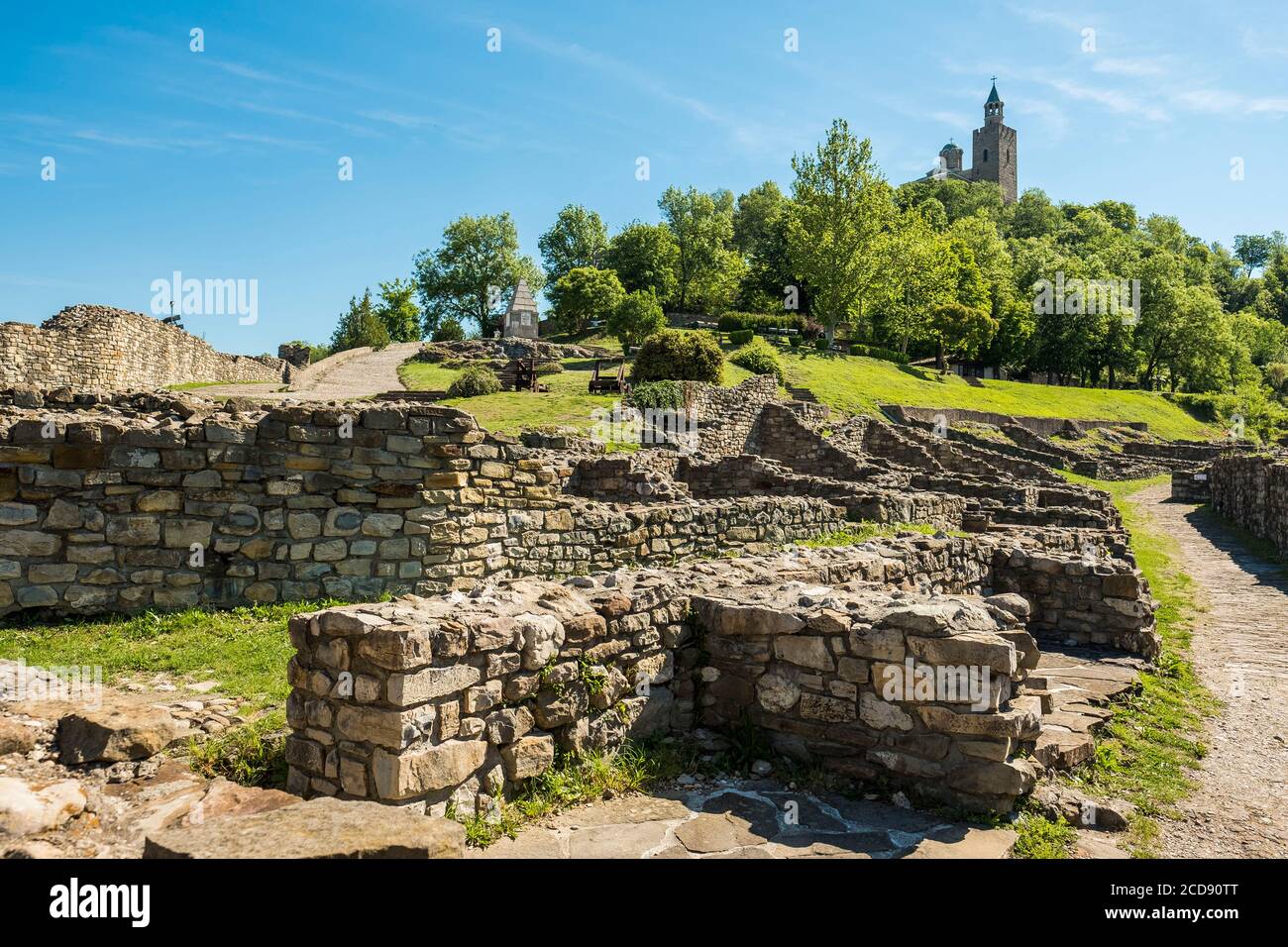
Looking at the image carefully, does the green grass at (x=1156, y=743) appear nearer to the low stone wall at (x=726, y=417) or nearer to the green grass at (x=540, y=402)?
the green grass at (x=540, y=402)

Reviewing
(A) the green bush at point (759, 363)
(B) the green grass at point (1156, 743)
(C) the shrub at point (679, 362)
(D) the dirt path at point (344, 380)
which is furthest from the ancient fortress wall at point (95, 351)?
(A) the green bush at point (759, 363)

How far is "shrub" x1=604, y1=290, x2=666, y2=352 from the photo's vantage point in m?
47.8

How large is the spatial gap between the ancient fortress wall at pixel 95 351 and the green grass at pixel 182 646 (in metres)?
16.0

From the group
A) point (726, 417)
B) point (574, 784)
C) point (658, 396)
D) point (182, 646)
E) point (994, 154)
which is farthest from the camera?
point (994, 154)

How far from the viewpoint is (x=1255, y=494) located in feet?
70.4

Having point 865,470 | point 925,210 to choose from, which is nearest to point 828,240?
point 865,470

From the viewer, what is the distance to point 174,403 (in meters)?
9.20

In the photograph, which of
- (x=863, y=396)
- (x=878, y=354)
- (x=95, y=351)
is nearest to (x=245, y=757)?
(x=95, y=351)

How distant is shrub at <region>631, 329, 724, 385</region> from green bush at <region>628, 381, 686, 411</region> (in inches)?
203

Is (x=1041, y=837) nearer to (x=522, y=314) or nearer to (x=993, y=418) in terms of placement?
(x=993, y=418)

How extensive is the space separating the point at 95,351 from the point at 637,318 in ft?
Answer: 95.0

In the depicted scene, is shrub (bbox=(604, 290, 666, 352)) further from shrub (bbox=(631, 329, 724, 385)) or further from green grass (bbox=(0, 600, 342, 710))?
green grass (bbox=(0, 600, 342, 710))

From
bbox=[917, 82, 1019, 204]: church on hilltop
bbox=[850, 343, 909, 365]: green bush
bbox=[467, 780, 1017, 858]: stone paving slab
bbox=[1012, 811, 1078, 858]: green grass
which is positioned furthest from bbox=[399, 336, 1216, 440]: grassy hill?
bbox=[917, 82, 1019, 204]: church on hilltop
